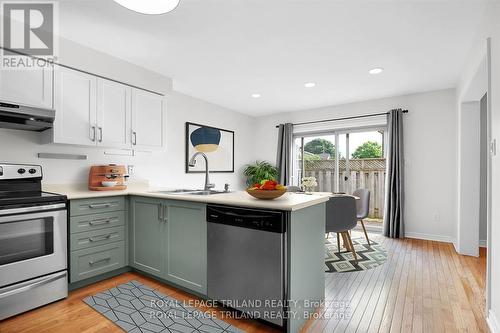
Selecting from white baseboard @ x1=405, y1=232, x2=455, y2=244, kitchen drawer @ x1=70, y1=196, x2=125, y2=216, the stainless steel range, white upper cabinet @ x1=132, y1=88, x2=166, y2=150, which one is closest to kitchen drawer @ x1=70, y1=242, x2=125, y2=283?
the stainless steel range

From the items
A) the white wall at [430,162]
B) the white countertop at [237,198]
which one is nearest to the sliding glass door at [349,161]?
the white wall at [430,162]

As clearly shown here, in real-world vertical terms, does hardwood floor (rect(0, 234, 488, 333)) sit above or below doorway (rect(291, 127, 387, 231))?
below

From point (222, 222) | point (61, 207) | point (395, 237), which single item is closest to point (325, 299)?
point (222, 222)

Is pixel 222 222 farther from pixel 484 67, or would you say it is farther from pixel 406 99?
pixel 406 99

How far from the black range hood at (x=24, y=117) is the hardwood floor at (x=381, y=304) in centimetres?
157

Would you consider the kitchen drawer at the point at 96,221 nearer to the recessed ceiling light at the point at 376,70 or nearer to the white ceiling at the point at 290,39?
the white ceiling at the point at 290,39

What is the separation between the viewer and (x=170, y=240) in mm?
2348

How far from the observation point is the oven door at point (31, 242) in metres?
1.95

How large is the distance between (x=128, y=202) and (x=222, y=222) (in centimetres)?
139

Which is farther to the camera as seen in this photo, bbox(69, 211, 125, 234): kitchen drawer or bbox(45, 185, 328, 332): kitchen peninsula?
bbox(69, 211, 125, 234): kitchen drawer

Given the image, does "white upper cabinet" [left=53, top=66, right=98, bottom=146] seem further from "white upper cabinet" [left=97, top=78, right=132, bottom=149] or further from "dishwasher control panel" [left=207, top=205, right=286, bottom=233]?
"dishwasher control panel" [left=207, top=205, right=286, bottom=233]

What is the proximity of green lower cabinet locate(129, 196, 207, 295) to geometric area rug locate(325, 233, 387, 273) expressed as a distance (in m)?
1.52

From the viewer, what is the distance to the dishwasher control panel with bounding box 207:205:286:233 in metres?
1.67

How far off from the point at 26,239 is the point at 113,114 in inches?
58.3
